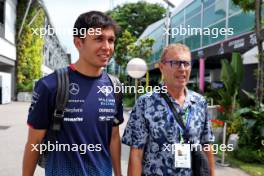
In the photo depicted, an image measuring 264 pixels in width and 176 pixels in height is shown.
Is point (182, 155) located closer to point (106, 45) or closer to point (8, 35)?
point (106, 45)

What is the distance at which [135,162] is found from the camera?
2842 mm

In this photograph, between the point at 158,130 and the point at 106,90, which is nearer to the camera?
the point at 106,90

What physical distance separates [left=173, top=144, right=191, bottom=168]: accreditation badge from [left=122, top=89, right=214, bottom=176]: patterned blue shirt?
3 centimetres

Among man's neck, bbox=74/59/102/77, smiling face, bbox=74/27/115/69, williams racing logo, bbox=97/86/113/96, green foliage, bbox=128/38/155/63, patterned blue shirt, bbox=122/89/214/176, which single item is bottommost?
patterned blue shirt, bbox=122/89/214/176

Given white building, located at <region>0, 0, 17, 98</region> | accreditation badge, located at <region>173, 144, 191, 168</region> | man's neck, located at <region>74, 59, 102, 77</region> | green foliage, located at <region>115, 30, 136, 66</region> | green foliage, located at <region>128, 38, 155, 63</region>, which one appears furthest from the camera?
green foliage, located at <region>115, 30, 136, 66</region>

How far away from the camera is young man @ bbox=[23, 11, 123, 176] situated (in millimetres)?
2553

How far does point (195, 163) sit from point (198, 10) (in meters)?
23.4

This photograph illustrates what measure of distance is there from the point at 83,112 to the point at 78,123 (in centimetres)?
7

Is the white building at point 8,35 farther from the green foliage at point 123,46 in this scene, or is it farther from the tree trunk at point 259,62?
the tree trunk at point 259,62

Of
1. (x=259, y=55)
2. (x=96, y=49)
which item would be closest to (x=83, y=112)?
(x=96, y=49)

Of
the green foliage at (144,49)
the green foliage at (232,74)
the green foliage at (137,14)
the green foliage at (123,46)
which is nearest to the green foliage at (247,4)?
the green foliage at (232,74)

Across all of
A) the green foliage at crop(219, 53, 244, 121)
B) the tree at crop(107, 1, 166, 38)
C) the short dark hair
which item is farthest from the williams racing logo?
the tree at crop(107, 1, 166, 38)

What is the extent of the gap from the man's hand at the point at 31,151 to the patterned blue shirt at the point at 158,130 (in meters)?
0.63

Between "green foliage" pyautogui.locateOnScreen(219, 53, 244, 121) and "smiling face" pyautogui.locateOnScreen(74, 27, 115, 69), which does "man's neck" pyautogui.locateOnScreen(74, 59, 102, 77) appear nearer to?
"smiling face" pyautogui.locateOnScreen(74, 27, 115, 69)
